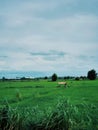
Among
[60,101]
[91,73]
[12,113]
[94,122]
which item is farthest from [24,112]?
[91,73]

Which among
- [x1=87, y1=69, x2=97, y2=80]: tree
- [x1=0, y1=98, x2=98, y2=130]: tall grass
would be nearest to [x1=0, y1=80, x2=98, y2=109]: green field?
[x1=0, y1=98, x2=98, y2=130]: tall grass

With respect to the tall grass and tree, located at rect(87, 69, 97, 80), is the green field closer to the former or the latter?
the tall grass

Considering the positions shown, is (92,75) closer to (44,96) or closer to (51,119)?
(44,96)

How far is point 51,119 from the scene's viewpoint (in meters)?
9.19

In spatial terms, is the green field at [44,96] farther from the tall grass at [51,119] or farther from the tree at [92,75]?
the tree at [92,75]

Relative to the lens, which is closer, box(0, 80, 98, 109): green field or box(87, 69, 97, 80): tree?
box(0, 80, 98, 109): green field

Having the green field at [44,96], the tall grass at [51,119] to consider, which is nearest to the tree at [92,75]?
the green field at [44,96]

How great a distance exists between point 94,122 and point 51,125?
109 cm

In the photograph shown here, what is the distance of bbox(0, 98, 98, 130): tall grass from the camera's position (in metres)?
A: 9.20

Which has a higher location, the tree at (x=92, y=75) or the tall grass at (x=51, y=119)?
the tree at (x=92, y=75)

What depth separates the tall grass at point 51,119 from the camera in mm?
9198

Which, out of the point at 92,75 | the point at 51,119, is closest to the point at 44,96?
the point at 51,119

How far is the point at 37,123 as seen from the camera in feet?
30.7

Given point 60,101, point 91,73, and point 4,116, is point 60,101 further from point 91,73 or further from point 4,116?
point 91,73
